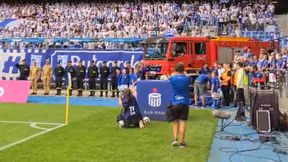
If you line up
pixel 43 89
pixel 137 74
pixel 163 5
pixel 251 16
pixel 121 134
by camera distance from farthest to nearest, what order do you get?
pixel 163 5 → pixel 251 16 → pixel 43 89 → pixel 137 74 → pixel 121 134

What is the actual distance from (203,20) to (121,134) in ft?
84.8

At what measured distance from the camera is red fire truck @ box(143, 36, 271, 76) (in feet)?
77.2

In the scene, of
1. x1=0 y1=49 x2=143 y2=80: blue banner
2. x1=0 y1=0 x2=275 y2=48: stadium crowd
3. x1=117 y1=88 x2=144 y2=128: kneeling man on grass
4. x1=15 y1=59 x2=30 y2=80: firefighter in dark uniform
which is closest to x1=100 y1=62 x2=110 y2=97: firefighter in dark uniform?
x1=0 y1=49 x2=143 y2=80: blue banner

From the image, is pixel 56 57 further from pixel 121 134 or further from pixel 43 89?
pixel 121 134

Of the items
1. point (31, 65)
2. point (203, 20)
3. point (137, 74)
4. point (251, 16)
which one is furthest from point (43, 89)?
point (251, 16)

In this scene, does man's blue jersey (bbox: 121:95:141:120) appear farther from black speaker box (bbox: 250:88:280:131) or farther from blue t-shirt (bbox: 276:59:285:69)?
blue t-shirt (bbox: 276:59:285:69)

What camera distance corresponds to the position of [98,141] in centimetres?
1131

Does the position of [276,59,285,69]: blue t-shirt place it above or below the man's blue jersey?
above

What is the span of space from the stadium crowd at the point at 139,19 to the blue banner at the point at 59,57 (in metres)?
6.58

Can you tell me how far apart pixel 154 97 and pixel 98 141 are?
14.1 ft

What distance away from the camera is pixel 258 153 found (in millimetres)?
10234

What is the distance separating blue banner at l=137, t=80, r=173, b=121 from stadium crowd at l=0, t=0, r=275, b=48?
59.8ft

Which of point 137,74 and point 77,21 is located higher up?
point 77,21

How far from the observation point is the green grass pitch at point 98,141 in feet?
31.2
